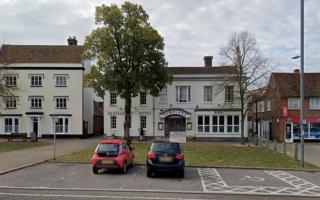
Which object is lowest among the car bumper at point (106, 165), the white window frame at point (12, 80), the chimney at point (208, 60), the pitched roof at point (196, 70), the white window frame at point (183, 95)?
the car bumper at point (106, 165)

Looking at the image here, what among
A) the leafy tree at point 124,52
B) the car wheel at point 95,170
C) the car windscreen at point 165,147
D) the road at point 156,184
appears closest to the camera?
the road at point 156,184

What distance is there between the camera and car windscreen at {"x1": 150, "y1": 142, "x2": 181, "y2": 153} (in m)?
16.2

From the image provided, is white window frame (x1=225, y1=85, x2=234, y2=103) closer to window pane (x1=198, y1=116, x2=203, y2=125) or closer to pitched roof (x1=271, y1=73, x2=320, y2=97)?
window pane (x1=198, y1=116, x2=203, y2=125)

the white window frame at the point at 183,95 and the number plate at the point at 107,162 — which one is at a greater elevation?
the white window frame at the point at 183,95

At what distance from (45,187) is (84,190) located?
1461 millimetres

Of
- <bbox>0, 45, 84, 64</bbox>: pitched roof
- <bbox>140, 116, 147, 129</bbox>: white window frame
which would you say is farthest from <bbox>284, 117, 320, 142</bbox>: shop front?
<bbox>0, 45, 84, 64</bbox>: pitched roof

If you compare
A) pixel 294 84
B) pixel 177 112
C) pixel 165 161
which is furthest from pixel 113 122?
pixel 165 161

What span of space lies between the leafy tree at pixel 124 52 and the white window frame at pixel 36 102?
11.6 meters

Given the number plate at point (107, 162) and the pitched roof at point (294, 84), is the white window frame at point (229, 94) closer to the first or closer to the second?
the pitched roof at point (294, 84)

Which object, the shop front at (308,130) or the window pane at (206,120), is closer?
the shop front at (308,130)

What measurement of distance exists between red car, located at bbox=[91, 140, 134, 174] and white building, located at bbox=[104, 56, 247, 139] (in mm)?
28500

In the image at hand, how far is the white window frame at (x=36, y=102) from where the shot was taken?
155 feet

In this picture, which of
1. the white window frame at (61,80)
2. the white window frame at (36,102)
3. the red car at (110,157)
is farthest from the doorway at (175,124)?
the red car at (110,157)

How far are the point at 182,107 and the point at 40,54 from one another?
18268 millimetres
